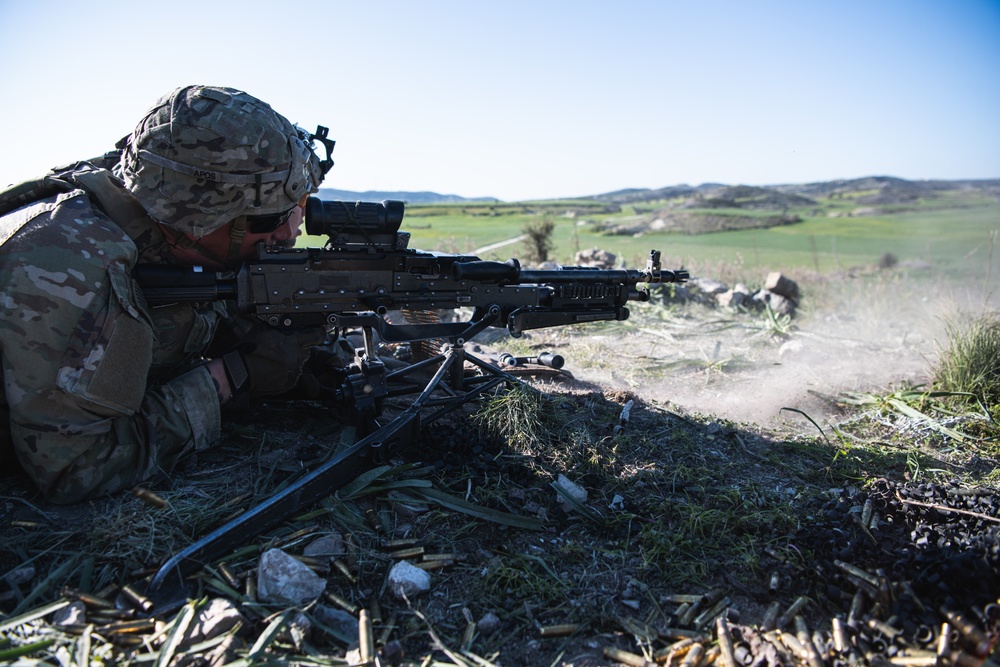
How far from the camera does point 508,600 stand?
125 inches

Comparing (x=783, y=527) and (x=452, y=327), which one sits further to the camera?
(x=452, y=327)

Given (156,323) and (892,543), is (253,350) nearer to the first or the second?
(156,323)

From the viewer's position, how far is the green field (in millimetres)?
15117

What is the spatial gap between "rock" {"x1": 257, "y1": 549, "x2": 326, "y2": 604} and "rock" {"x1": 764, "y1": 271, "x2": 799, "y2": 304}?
956 cm

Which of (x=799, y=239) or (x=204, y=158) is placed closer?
(x=204, y=158)

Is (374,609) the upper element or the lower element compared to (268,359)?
lower

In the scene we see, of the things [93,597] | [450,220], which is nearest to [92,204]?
[93,597]

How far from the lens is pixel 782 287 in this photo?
10.5 meters

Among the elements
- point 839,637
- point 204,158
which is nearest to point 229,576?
point 204,158

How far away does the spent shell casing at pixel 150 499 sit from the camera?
11.5ft

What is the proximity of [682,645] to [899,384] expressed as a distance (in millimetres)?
5160

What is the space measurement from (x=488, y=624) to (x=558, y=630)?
34 centimetres

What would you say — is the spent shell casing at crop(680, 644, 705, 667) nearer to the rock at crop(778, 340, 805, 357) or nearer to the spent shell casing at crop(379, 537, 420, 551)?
the spent shell casing at crop(379, 537, 420, 551)

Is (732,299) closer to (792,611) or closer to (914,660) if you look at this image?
(792,611)
